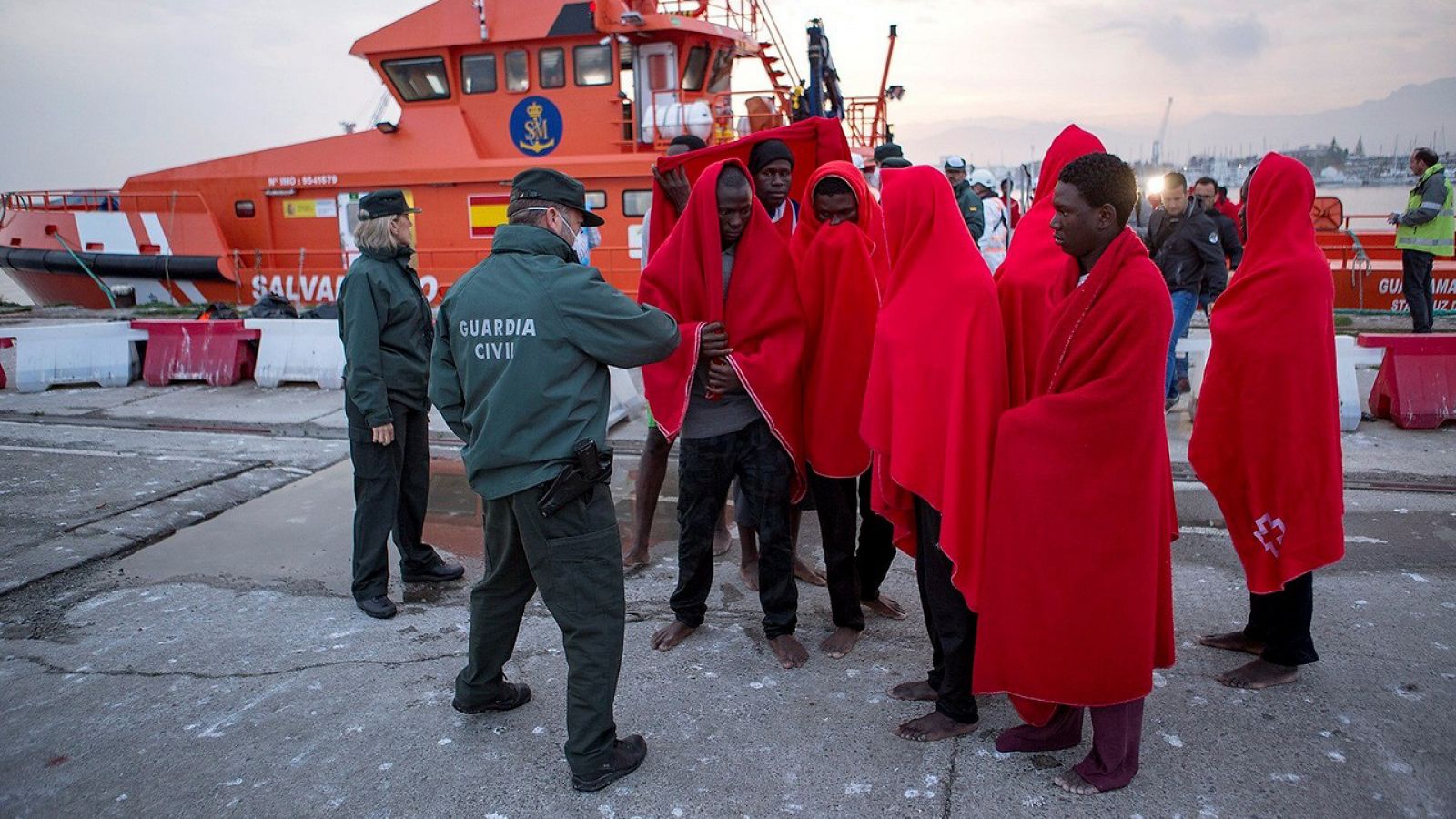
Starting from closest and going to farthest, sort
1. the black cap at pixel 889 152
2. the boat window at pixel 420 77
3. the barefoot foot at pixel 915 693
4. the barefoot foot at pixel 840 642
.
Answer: the barefoot foot at pixel 915 693 → the barefoot foot at pixel 840 642 → the black cap at pixel 889 152 → the boat window at pixel 420 77

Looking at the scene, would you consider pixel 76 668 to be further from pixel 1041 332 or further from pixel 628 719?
pixel 1041 332

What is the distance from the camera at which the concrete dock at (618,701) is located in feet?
9.23

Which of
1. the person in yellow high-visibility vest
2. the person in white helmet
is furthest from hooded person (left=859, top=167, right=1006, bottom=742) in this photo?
the person in yellow high-visibility vest

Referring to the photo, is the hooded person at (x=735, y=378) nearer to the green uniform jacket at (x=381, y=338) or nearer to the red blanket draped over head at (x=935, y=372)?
the red blanket draped over head at (x=935, y=372)

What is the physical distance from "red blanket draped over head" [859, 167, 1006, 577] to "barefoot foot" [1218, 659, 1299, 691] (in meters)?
1.26

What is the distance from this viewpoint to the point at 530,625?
4.07m

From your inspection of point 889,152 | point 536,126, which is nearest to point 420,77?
point 536,126

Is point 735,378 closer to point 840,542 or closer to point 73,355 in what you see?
point 840,542

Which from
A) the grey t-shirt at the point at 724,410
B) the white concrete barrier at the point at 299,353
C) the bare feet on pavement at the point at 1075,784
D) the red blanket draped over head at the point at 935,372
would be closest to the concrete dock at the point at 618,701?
the bare feet on pavement at the point at 1075,784

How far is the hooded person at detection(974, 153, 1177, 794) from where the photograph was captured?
98.3 inches

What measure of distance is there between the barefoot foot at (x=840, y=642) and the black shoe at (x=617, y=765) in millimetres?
961

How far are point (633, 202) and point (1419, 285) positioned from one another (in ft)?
29.8

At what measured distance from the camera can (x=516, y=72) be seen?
12914 mm

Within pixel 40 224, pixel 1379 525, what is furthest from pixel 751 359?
pixel 40 224
